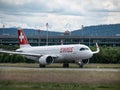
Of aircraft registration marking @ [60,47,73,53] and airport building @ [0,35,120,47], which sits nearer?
aircraft registration marking @ [60,47,73,53]

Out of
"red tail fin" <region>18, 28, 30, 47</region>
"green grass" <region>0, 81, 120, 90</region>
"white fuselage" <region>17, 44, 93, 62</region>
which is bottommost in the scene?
"green grass" <region>0, 81, 120, 90</region>

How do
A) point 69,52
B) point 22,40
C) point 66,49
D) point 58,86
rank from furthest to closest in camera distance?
1. point 22,40
2. point 66,49
3. point 69,52
4. point 58,86

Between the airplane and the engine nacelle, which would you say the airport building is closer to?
the airplane

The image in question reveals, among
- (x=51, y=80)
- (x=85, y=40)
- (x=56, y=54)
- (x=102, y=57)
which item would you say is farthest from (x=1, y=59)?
(x=85, y=40)

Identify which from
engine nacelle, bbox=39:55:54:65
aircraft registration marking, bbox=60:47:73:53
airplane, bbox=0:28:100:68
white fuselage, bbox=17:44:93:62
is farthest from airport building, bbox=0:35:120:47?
engine nacelle, bbox=39:55:54:65

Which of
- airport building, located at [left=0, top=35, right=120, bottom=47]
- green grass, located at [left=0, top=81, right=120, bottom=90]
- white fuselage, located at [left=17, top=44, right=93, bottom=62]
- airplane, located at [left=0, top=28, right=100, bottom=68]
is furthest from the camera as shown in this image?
airport building, located at [left=0, top=35, right=120, bottom=47]

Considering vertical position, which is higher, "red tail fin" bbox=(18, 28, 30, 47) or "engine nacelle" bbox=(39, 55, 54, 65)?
"red tail fin" bbox=(18, 28, 30, 47)

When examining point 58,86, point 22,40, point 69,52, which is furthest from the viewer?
point 22,40

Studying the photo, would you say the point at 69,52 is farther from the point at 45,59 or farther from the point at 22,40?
the point at 22,40

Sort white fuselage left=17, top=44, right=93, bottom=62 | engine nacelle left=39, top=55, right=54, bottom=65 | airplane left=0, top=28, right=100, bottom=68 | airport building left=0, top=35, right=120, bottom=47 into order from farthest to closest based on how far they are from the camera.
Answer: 1. airport building left=0, top=35, right=120, bottom=47
2. engine nacelle left=39, top=55, right=54, bottom=65
3. airplane left=0, top=28, right=100, bottom=68
4. white fuselage left=17, top=44, right=93, bottom=62

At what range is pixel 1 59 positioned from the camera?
91125 mm

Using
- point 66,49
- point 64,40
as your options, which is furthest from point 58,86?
point 64,40

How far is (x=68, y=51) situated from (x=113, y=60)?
2413 cm

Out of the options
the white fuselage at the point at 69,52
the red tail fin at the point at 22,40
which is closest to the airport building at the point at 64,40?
the red tail fin at the point at 22,40
